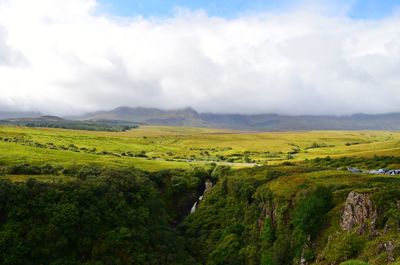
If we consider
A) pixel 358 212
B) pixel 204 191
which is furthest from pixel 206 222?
pixel 358 212

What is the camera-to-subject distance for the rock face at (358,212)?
215ft

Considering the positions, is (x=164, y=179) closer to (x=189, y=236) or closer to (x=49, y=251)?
(x=189, y=236)

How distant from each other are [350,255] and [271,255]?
65.6ft

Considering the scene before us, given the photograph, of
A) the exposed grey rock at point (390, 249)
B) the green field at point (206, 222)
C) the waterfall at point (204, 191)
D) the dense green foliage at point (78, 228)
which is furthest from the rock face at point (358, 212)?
the waterfall at point (204, 191)

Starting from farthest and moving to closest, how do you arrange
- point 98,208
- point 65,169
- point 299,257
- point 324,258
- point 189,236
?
point 65,169 < point 189,236 < point 98,208 < point 299,257 < point 324,258

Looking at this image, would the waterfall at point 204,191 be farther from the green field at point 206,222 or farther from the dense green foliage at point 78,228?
the dense green foliage at point 78,228

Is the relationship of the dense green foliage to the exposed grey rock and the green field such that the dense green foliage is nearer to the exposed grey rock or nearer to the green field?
the green field

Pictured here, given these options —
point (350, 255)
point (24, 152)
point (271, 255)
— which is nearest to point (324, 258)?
point (350, 255)

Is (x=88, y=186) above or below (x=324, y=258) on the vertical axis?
above

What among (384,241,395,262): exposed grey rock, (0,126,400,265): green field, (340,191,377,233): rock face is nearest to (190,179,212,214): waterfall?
(0,126,400,265): green field

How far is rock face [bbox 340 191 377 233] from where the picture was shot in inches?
2584

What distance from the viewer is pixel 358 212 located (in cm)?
6781

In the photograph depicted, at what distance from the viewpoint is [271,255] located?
257 ft

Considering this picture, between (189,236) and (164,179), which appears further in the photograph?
(164,179)
